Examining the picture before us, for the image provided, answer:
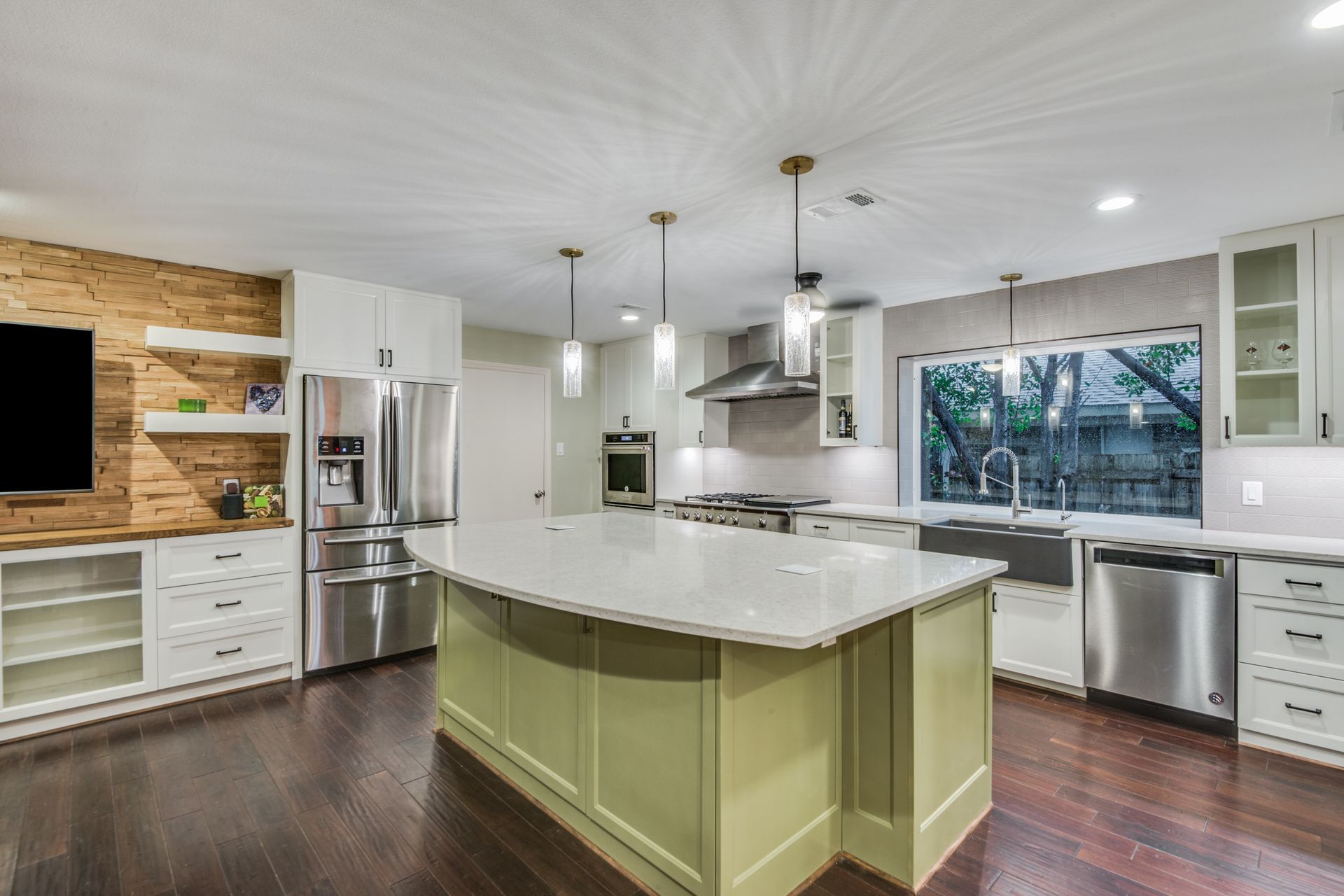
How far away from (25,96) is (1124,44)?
3069 mm

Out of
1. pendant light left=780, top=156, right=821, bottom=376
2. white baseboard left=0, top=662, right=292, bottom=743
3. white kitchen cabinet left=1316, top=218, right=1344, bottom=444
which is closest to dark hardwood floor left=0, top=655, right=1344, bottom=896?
white baseboard left=0, top=662, right=292, bottom=743

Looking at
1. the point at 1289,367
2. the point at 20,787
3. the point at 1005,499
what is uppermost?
the point at 1289,367

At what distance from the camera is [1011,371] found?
361 centimetres

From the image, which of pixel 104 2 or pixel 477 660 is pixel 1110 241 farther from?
pixel 104 2

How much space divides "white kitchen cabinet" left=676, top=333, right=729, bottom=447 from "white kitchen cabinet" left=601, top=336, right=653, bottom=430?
289 millimetres

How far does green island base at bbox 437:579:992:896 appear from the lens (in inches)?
66.3

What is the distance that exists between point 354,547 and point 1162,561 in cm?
440

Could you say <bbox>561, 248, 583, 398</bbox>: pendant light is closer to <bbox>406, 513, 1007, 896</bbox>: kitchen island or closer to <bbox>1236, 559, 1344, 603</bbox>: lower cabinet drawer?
<bbox>406, 513, 1007, 896</bbox>: kitchen island

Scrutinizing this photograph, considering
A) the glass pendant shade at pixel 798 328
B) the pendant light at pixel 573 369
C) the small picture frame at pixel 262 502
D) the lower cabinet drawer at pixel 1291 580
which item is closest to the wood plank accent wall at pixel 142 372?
the small picture frame at pixel 262 502

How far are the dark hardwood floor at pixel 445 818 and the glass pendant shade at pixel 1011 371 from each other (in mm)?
1771

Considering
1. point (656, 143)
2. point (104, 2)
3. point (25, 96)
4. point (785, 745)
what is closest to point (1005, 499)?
point (785, 745)

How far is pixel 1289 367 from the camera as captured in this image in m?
2.85

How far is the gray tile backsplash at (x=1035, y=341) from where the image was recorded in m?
3.06

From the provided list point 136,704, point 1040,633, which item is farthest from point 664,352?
point 136,704
